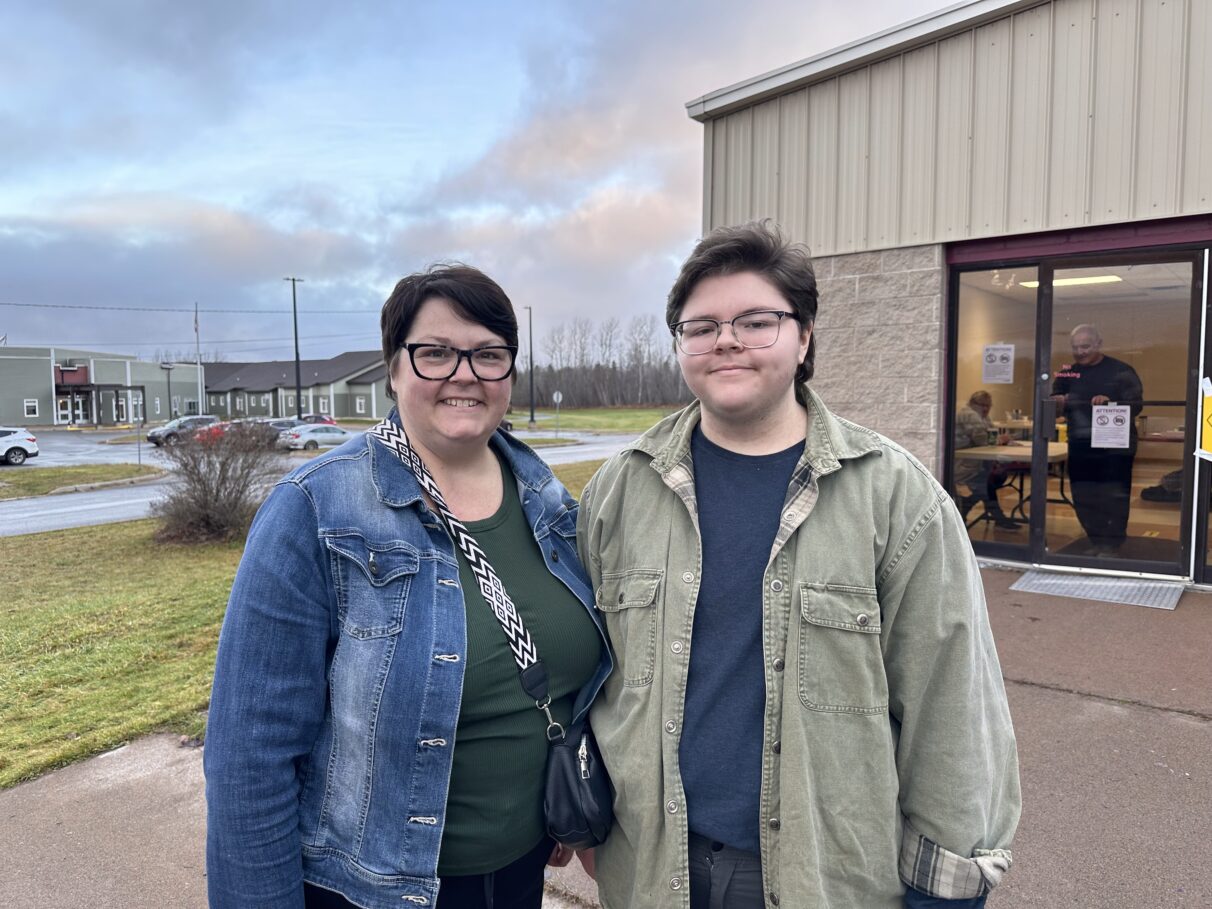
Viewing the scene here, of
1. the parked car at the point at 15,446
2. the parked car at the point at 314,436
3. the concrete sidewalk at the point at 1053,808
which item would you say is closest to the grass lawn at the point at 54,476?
the parked car at the point at 15,446

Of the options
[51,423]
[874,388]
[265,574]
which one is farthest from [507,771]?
[51,423]

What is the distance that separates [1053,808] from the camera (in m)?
3.00

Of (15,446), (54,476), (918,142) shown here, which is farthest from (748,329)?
(15,446)

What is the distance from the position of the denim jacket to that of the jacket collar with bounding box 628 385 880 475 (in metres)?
0.57

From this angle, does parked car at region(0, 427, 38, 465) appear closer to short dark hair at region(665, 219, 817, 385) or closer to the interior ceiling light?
the interior ceiling light

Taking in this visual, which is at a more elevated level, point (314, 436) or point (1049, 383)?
point (1049, 383)

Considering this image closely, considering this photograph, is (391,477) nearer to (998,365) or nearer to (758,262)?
(758,262)

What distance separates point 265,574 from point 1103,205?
666 cm

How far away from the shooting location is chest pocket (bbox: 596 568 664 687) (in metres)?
1.75

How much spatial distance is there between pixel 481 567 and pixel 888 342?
6134 mm

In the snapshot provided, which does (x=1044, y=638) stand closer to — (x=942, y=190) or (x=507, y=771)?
(x=942, y=190)

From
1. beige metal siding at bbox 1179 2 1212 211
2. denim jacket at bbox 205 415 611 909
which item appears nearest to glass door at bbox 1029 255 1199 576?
beige metal siding at bbox 1179 2 1212 211

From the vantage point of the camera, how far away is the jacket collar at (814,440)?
1698mm

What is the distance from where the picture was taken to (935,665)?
1.58m
